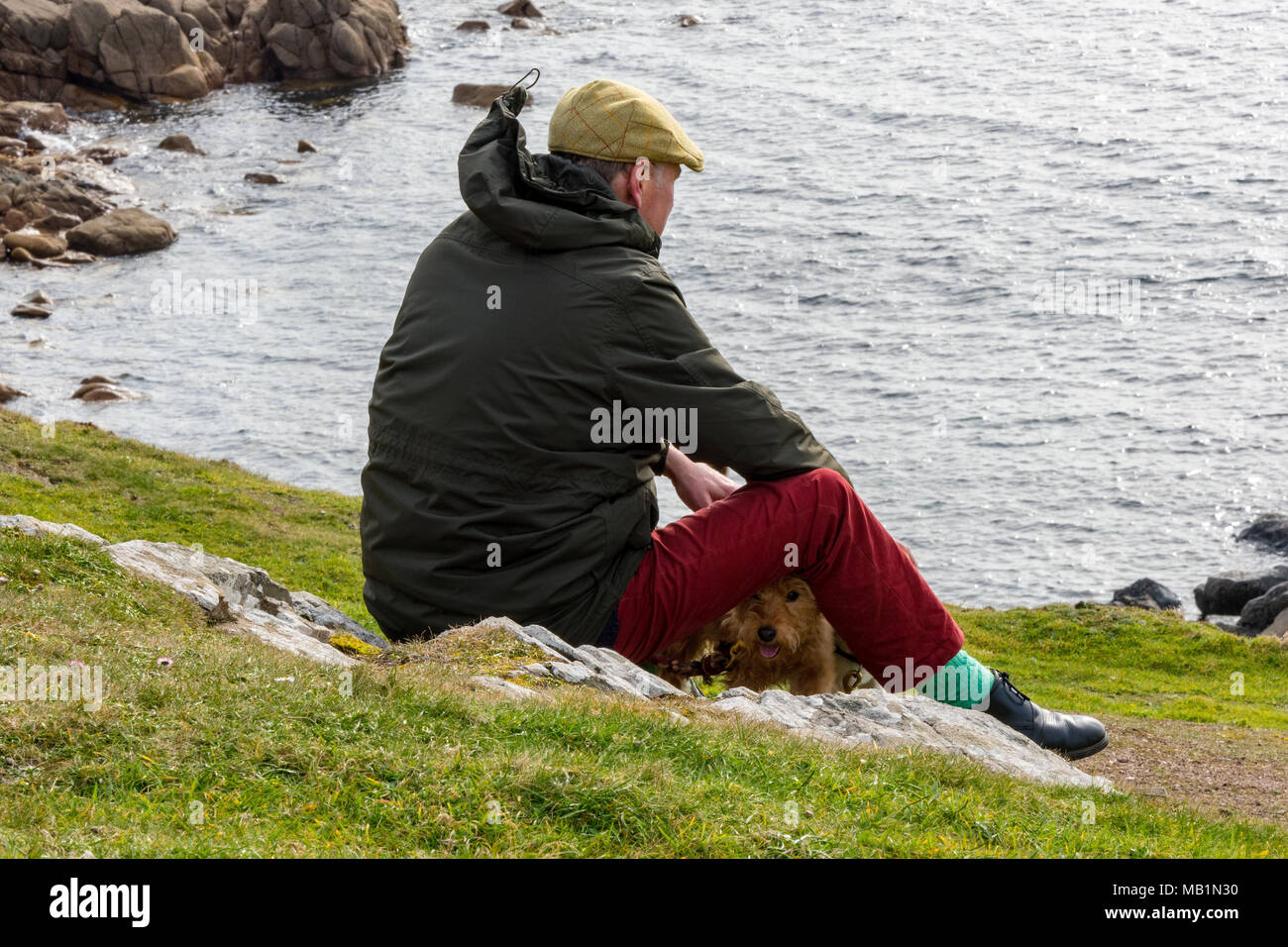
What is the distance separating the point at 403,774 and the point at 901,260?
5279 cm

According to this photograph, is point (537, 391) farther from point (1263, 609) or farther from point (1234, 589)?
point (1234, 589)

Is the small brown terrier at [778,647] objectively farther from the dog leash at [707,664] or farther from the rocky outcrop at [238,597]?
the rocky outcrop at [238,597]

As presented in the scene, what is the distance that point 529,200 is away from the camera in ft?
24.5

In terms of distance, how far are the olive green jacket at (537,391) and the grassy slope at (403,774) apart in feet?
2.91

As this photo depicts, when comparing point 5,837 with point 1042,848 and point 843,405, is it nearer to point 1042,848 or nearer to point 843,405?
point 1042,848

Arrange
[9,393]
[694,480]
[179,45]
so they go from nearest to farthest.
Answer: [694,480] < [9,393] < [179,45]

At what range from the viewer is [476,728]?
6.43 metres

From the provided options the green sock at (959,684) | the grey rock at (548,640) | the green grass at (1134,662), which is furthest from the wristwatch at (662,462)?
the green grass at (1134,662)

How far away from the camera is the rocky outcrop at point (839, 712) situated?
7.86 m

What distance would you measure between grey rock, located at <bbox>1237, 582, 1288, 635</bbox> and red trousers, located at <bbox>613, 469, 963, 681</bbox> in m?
24.1

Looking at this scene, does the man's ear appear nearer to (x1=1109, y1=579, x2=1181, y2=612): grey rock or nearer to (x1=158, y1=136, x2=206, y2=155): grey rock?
(x1=1109, y1=579, x2=1181, y2=612): grey rock

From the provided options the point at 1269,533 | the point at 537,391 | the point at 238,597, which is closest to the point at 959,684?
the point at 537,391

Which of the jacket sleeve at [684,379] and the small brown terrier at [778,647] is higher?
the jacket sleeve at [684,379]

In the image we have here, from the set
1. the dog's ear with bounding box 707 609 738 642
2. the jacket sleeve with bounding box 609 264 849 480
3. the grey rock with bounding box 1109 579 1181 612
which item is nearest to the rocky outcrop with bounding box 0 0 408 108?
the grey rock with bounding box 1109 579 1181 612
